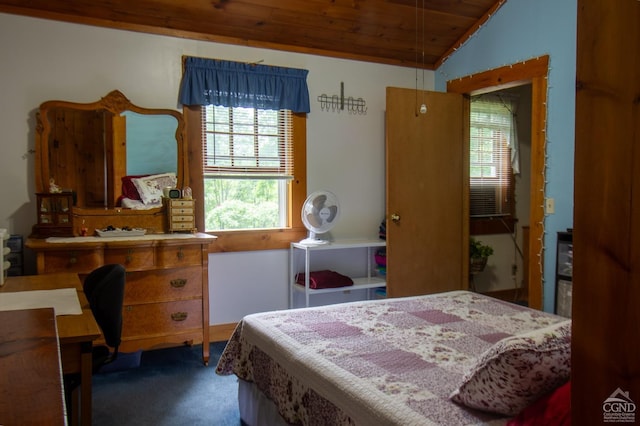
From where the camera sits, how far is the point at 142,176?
3.51 meters

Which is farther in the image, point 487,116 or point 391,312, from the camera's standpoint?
point 487,116

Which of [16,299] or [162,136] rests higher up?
[162,136]

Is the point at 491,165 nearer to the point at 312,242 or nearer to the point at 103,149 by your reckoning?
the point at 312,242

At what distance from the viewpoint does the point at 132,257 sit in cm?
303

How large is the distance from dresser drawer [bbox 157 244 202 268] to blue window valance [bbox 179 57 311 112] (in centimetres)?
111

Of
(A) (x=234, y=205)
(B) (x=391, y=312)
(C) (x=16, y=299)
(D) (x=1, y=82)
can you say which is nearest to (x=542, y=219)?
(B) (x=391, y=312)

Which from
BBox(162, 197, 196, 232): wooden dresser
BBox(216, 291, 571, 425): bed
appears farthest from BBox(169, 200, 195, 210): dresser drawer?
BBox(216, 291, 571, 425): bed

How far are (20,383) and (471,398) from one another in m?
1.09

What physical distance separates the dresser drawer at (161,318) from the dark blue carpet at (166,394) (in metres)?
0.27

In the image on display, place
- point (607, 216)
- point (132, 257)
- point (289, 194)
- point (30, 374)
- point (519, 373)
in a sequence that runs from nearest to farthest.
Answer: point (607, 216) < point (30, 374) < point (519, 373) < point (132, 257) < point (289, 194)

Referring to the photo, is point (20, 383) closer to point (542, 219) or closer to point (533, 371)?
point (533, 371)

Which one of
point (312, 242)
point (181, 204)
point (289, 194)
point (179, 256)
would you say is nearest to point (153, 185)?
point (181, 204)

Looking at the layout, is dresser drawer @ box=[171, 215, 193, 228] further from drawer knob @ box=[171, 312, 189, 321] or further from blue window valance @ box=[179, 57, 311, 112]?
blue window valance @ box=[179, 57, 311, 112]

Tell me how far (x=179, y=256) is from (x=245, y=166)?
3.33ft
